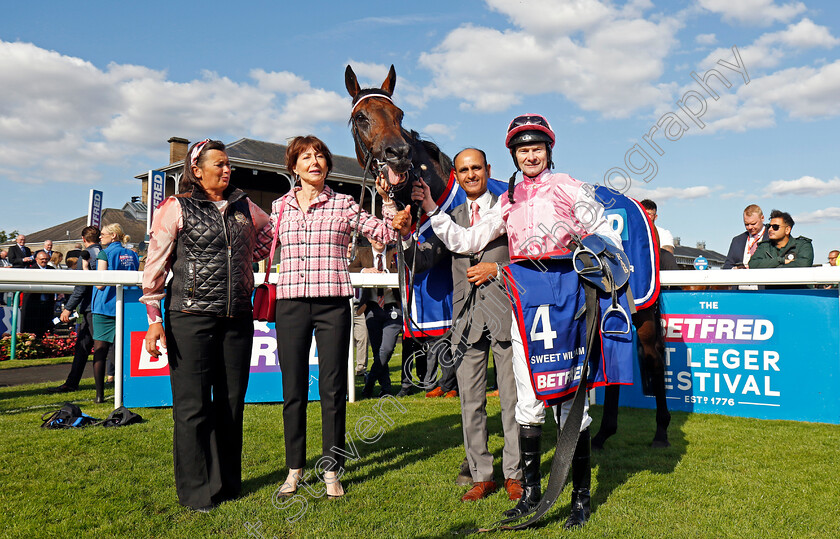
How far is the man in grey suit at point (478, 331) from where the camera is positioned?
3408mm

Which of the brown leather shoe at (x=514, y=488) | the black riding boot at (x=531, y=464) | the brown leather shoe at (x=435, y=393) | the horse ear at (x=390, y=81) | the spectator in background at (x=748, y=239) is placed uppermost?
the horse ear at (x=390, y=81)

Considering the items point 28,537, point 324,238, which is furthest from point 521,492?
point 28,537

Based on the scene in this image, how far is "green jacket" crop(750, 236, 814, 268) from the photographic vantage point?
672cm

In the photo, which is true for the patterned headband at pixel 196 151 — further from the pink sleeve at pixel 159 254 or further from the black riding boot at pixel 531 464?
the black riding boot at pixel 531 464

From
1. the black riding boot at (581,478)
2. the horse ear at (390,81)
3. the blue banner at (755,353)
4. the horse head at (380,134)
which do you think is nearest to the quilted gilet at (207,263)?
the horse head at (380,134)

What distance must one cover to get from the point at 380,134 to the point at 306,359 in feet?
4.75

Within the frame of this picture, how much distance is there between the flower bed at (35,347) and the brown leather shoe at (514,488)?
1067 centimetres

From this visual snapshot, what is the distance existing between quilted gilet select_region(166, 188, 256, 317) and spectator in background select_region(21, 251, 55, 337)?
34.6 feet

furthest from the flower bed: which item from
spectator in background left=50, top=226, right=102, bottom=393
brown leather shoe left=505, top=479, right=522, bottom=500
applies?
brown leather shoe left=505, top=479, right=522, bottom=500

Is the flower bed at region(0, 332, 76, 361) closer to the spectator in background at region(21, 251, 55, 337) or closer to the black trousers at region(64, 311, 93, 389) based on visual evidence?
the spectator in background at region(21, 251, 55, 337)

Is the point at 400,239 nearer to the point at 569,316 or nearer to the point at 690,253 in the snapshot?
the point at 569,316

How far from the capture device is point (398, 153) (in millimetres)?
3209

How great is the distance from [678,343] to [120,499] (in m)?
5.22

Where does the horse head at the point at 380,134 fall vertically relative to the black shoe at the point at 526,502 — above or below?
above
